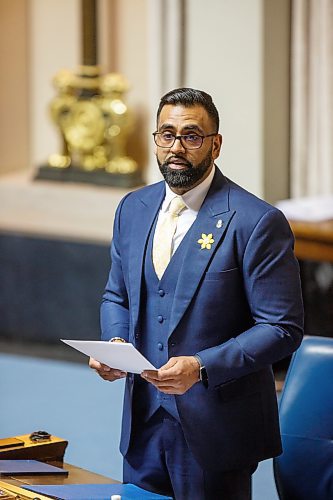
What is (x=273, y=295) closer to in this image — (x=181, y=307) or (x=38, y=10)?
(x=181, y=307)

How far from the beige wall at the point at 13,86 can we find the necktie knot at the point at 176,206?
16.1ft

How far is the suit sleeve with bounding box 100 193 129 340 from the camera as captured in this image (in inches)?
139

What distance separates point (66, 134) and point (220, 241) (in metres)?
4.55

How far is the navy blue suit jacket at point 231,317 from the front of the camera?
3.27 m

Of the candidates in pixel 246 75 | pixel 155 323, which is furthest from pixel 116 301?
pixel 246 75

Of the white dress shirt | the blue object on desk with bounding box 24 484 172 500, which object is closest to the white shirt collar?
the white dress shirt

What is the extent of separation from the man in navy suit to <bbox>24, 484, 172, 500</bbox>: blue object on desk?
24 cm

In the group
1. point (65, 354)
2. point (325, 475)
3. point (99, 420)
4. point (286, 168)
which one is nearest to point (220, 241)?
point (325, 475)

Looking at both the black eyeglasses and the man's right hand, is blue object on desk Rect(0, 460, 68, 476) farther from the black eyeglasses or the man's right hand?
the black eyeglasses

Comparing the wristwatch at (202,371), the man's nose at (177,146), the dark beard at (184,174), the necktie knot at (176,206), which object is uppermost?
the man's nose at (177,146)

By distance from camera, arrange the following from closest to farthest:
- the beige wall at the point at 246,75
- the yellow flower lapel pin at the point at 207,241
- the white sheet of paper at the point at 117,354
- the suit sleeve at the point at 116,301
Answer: the white sheet of paper at the point at 117,354 → the yellow flower lapel pin at the point at 207,241 → the suit sleeve at the point at 116,301 → the beige wall at the point at 246,75

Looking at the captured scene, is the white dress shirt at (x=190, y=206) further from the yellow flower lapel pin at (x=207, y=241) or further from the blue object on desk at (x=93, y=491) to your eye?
the blue object on desk at (x=93, y=491)

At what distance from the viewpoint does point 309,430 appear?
369 cm

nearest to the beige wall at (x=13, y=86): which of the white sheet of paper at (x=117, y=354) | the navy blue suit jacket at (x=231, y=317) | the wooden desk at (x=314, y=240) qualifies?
the wooden desk at (x=314, y=240)
